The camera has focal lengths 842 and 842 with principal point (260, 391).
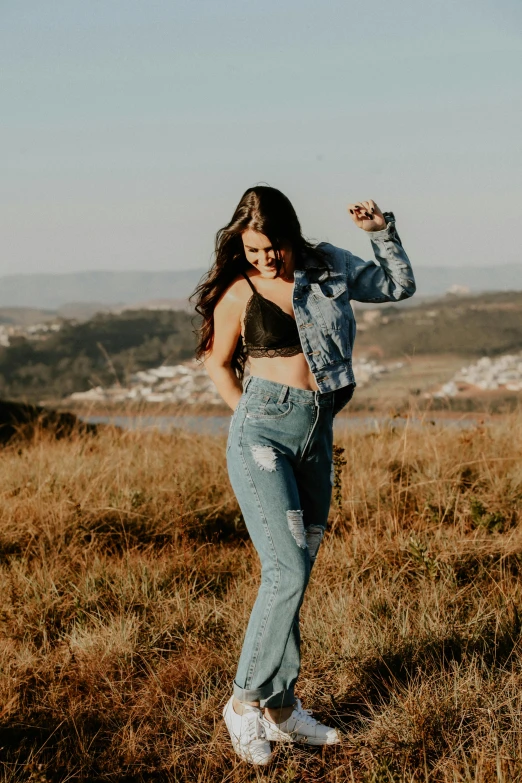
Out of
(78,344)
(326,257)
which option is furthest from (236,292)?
(78,344)

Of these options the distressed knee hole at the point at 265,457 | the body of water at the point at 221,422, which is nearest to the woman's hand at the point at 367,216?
the distressed knee hole at the point at 265,457

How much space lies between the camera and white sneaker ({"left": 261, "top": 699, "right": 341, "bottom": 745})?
3.20 meters

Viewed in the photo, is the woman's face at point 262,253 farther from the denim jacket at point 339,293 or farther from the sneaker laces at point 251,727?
the sneaker laces at point 251,727

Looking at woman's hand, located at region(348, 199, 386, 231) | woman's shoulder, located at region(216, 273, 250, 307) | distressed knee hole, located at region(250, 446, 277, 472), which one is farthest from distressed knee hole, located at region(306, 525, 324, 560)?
woman's hand, located at region(348, 199, 386, 231)

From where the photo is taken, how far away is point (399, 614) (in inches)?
163

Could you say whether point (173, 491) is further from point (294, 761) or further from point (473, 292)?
point (473, 292)

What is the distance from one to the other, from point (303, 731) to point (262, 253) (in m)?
1.84

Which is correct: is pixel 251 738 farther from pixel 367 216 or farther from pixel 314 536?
pixel 367 216

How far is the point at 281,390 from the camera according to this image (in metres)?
3.09

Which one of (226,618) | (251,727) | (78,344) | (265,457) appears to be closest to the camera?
(265,457)

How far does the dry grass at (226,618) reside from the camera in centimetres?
321

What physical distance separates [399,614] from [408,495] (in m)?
2.14

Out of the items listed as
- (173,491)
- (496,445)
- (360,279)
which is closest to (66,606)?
(173,491)

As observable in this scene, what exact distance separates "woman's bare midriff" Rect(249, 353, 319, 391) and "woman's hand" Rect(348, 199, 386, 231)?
61cm
